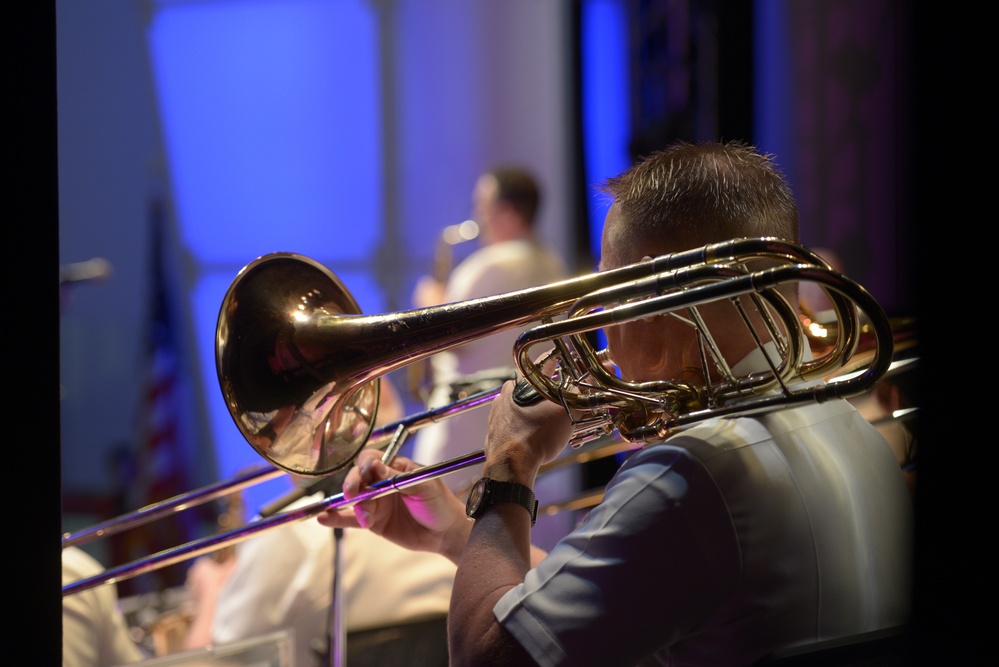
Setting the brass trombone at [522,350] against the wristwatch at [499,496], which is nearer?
the brass trombone at [522,350]

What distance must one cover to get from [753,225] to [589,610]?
1.76ft

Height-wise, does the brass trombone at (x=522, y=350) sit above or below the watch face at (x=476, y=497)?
above

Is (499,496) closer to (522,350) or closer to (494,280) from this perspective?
(522,350)

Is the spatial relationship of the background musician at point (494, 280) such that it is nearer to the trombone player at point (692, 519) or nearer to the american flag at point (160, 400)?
the trombone player at point (692, 519)

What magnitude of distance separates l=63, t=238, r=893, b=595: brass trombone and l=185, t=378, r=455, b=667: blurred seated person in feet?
2.04

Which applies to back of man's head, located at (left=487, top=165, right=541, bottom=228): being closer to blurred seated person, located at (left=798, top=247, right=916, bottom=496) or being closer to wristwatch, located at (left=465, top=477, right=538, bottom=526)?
blurred seated person, located at (left=798, top=247, right=916, bottom=496)

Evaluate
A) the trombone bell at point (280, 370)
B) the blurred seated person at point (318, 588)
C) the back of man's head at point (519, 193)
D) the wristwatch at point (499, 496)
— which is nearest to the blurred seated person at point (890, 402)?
the wristwatch at point (499, 496)

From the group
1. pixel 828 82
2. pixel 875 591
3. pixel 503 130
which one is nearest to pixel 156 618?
pixel 875 591

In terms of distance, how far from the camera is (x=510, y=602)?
1.05 m

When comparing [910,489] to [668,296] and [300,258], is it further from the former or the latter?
[300,258]

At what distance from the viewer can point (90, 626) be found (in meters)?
1.86

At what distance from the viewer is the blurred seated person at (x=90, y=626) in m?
1.80

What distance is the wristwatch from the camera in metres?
1.19

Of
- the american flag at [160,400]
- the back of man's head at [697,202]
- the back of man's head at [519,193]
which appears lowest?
the american flag at [160,400]
